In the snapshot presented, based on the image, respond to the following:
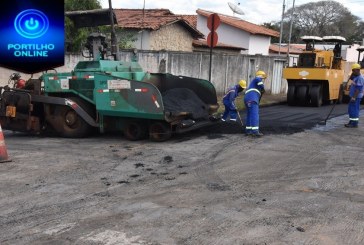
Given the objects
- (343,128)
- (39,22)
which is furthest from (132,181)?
(343,128)

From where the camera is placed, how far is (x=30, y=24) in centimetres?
999

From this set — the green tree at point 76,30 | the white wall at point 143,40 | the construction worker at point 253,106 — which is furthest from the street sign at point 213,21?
the white wall at point 143,40

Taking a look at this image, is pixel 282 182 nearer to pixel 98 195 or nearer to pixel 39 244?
pixel 98 195

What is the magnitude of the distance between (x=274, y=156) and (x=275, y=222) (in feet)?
10.4

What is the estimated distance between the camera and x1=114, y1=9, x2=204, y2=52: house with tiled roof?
22906 millimetres

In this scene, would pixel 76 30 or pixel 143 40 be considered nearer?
pixel 76 30

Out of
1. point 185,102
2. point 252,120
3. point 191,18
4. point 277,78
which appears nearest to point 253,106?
point 252,120

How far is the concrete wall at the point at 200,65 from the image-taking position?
14.6 m

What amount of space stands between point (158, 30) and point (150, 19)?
1634 mm

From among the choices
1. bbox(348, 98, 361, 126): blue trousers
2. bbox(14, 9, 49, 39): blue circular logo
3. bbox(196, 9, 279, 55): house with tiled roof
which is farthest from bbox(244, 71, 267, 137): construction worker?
bbox(196, 9, 279, 55): house with tiled roof

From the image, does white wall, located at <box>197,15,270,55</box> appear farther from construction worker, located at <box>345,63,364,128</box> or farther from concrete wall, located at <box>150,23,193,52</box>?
construction worker, located at <box>345,63,364,128</box>

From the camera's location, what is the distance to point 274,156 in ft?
25.5

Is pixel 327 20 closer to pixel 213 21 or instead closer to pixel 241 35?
pixel 241 35

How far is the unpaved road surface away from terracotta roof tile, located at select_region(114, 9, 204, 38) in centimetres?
1444
